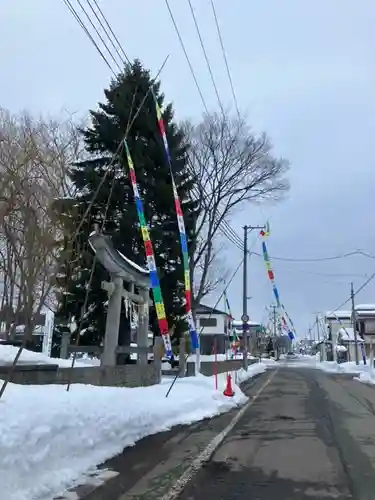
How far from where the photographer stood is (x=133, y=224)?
23109mm

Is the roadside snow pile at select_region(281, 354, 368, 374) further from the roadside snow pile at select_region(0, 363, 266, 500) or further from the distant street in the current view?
the roadside snow pile at select_region(0, 363, 266, 500)

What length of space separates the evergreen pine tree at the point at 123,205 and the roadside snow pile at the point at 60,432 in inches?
488

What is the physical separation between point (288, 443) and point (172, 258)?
51.6 ft

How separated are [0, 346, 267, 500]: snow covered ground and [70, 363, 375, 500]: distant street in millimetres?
323

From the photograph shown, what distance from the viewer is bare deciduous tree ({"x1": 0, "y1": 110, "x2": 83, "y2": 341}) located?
20047 millimetres

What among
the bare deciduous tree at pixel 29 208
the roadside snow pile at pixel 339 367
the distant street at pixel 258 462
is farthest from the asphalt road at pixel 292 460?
the roadside snow pile at pixel 339 367

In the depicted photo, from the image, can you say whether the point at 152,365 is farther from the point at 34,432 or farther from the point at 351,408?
the point at 34,432

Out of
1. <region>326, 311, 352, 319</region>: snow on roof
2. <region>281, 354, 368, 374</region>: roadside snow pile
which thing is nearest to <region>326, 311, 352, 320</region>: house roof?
<region>326, 311, 352, 319</region>: snow on roof

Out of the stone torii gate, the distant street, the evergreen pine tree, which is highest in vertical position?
the evergreen pine tree

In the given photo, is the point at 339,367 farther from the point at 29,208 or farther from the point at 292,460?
the point at 292,460

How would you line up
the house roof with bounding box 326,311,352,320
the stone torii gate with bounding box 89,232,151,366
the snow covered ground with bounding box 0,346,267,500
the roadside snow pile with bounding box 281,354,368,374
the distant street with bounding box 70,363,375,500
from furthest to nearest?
the house roof with bounding box 326,311,352,320 → the roadside snow pile with bounding box 281,354,368,374 → the stone torii gate with bounding box 89,232,151,366 → the distant street with bounding box 70,363,375,500 → the snow covered ground with bounding box 0,346,267,500

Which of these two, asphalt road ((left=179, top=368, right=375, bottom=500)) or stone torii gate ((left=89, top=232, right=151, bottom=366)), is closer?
asphalt road ((left=179, top=368, right=375, bottom=500))

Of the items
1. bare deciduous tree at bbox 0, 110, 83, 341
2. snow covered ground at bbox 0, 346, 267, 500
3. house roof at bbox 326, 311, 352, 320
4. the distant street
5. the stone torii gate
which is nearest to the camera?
snow covered ground at bbox 0, 346, 267, 500

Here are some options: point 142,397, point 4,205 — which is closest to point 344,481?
point 142,397
